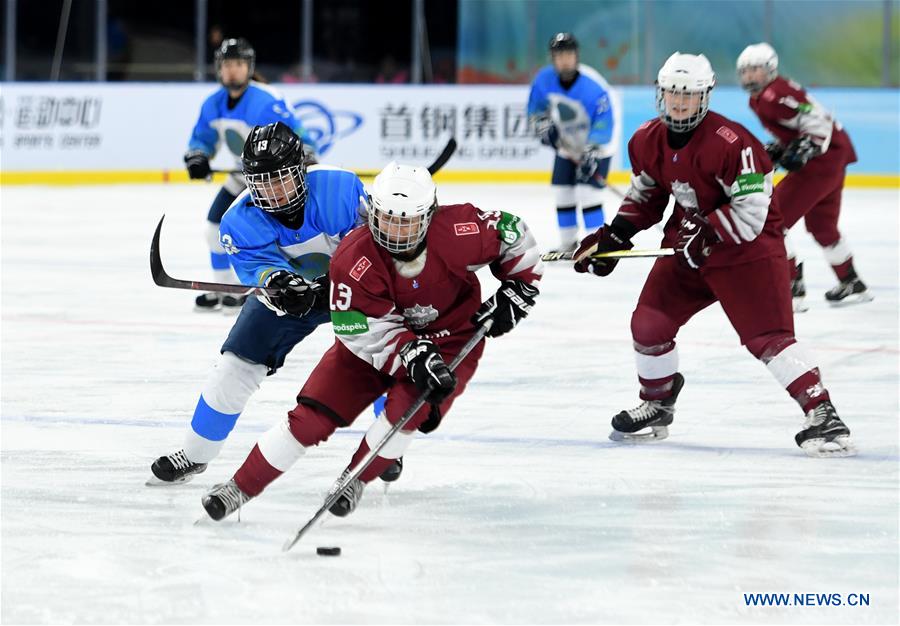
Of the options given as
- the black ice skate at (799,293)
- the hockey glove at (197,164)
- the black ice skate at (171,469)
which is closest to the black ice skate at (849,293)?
the black ice skate at (799,293)

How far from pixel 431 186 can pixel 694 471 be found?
43.4 inches

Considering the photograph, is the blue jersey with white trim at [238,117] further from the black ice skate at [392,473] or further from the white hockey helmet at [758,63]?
the black ice skate at [392,473]

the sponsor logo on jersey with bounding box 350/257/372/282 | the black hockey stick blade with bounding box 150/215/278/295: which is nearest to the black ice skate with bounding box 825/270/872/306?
the black hockey stick blade with bounding box 150/215/278/295

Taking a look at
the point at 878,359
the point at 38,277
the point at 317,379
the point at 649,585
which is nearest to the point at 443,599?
the point at 649,585

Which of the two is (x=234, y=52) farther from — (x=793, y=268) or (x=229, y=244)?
(x=229, y=244)

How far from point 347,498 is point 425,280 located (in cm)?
48

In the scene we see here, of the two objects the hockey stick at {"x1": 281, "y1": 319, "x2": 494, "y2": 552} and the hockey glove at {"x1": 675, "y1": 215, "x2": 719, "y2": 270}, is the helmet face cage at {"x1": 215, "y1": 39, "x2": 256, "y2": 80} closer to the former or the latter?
the hockey glove at {"x1": 675, "y1": 215, "x2": 719, "y2": 270}

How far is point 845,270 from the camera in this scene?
6.27 metres

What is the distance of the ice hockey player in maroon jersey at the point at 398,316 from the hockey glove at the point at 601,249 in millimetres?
720

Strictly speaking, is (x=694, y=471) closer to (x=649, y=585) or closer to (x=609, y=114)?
(x=649, y=585)

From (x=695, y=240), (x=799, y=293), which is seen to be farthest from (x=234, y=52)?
(x=695, y=240)

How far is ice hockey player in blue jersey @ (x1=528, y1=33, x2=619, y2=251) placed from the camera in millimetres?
7609

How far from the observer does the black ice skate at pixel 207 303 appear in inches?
241

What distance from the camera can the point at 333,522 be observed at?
3.13 meters
